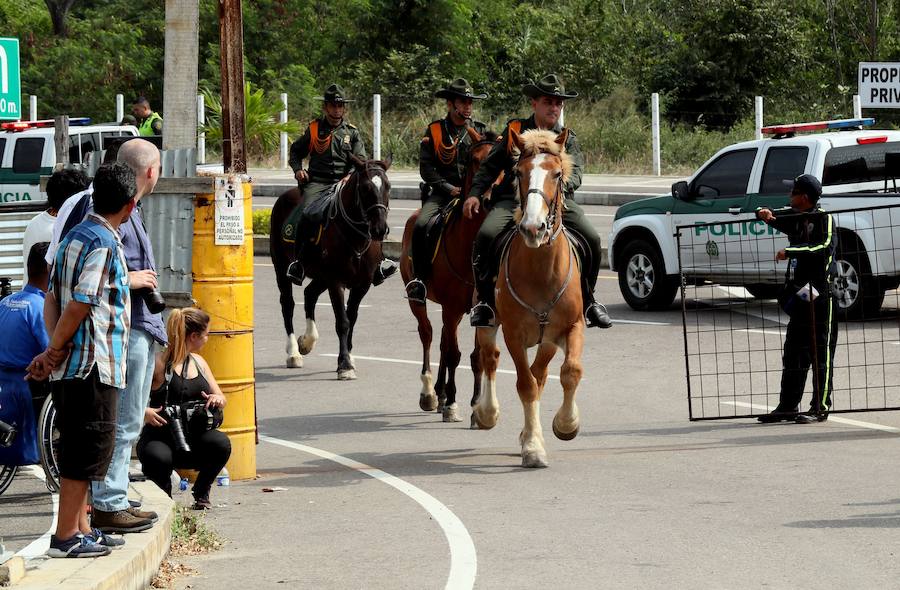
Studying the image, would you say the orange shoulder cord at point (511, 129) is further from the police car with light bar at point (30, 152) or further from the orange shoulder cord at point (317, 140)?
the police car with light bar at point (30, 152)

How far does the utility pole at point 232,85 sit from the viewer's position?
35.5 feet

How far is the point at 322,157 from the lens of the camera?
56.9 ft

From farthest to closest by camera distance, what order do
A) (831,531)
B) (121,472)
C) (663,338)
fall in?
(663,338)
(831,531)
(121,472)

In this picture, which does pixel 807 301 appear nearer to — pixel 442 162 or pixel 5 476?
pixel 442 162

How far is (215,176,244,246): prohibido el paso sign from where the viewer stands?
1072 centimetres

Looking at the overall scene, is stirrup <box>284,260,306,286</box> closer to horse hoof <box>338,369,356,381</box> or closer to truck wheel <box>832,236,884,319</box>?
horse hoof <box>338,369,356,381</box>

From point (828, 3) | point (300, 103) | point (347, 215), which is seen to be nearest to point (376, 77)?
point (300, 103)

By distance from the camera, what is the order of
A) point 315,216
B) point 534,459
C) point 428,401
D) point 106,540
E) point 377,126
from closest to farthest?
point 106,540, point 534,459, point 428,401, point 315,216, point 377,126

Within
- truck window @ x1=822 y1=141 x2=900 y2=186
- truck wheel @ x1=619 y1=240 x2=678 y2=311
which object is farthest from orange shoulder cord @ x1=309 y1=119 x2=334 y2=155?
truck window @ x1=822 y1=141 x2=900 y2=186

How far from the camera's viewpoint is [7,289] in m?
12.2

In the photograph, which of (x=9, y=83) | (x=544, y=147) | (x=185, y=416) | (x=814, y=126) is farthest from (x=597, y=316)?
(x=814, y=126)

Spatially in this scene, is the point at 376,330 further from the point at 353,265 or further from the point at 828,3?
the point at 828,3

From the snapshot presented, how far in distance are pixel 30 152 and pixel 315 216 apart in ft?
48.9

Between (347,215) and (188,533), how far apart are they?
762 cm
